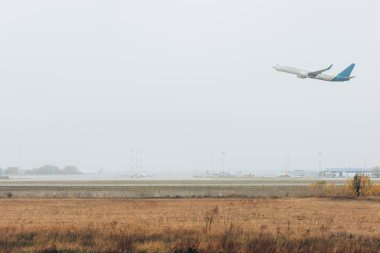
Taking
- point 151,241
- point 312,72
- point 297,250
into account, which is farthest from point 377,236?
point 312,72

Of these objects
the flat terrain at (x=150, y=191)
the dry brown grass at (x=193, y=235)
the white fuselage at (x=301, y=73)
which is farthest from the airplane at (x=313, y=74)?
the dry brown grass at (x=193, y=235)

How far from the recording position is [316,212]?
43812 mm

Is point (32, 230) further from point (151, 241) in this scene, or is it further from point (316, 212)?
point (316, 212)

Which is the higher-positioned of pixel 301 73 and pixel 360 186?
pixel 301 73

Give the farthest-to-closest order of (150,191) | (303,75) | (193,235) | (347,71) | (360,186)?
(347,71) < (303,75) < (150,191) < (360,186) < (193,235)

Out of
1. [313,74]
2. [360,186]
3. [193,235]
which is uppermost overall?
[313,74]

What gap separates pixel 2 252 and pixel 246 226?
14.5 metres

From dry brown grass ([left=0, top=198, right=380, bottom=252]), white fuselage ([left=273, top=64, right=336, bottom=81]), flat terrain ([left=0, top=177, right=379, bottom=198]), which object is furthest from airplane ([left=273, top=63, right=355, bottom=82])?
dry brown grass ([left=0, top=198, right=380, bottom=252])

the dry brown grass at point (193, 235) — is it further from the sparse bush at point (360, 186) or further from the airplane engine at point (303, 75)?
the airplane engine at point (303, 75)

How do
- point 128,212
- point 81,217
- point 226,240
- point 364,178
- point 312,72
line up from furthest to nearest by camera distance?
1. point 312,72
2. point 364,178
3. point 128,212
4. point 81,217
5. point 226,240

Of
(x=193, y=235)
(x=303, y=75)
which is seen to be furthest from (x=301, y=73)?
(x=193, y=235)

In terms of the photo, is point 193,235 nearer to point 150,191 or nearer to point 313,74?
point 150,191

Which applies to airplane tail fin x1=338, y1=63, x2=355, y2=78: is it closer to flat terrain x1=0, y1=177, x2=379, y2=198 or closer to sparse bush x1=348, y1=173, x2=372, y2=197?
flat terrain x1=0, y1=177, x2=379, y2=198

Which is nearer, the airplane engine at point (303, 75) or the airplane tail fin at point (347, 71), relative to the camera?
the airplane engine at point (303, 75)
